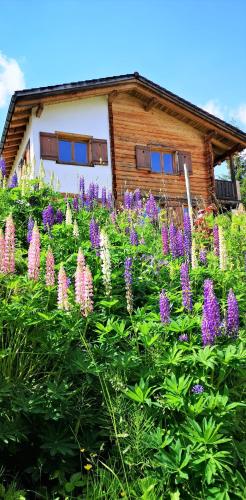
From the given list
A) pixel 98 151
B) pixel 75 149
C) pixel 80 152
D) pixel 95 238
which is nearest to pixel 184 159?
pixel 98 151

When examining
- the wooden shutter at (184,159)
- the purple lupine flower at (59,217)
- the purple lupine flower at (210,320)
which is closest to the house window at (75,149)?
the wooden shutter at (184,159)

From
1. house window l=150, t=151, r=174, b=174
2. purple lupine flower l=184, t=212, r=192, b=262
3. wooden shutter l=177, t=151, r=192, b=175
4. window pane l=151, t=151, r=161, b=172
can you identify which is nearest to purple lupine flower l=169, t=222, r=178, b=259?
purple lupine flower l=184, t=212, r=192, b=262

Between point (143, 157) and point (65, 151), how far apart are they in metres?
3.14

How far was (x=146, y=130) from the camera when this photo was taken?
19094 millimetres

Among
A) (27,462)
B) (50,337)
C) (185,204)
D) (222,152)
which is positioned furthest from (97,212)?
(222,152)

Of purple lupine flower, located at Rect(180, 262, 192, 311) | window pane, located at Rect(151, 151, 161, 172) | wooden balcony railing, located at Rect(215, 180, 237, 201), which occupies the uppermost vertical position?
window pane, located at Rect(151, 151, 161, 172)

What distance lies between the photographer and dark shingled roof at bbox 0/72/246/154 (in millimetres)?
16000

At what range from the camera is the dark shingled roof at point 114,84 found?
Result: 52.5ft

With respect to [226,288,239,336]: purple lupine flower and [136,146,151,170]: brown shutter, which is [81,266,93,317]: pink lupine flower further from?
[136,146,151,170]: brown shutter

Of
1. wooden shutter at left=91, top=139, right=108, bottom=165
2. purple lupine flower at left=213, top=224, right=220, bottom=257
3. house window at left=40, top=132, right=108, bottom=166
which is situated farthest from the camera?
wooden shutter at left=91, top=139, right=108, bottom=165

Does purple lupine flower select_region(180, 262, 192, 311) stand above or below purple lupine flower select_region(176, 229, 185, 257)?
below

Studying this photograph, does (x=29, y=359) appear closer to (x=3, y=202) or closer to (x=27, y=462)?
(x=27, y=462)

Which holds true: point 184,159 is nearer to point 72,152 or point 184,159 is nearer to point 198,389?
point 72,152

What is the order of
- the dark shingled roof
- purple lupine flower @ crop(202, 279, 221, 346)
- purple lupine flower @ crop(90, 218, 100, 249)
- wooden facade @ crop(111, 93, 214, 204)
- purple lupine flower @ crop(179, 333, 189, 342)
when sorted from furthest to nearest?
1. wooden facade @ crop(111, 93, 214, 204)
2. the dark shingled roof
3. purple lupine flower @ crop(90, 218, 100, 249)
4. purple lupine flower @ crop(179, 333, 189, 342)
5. purple lupine flower @ crop(202, 279, 221, 346)
